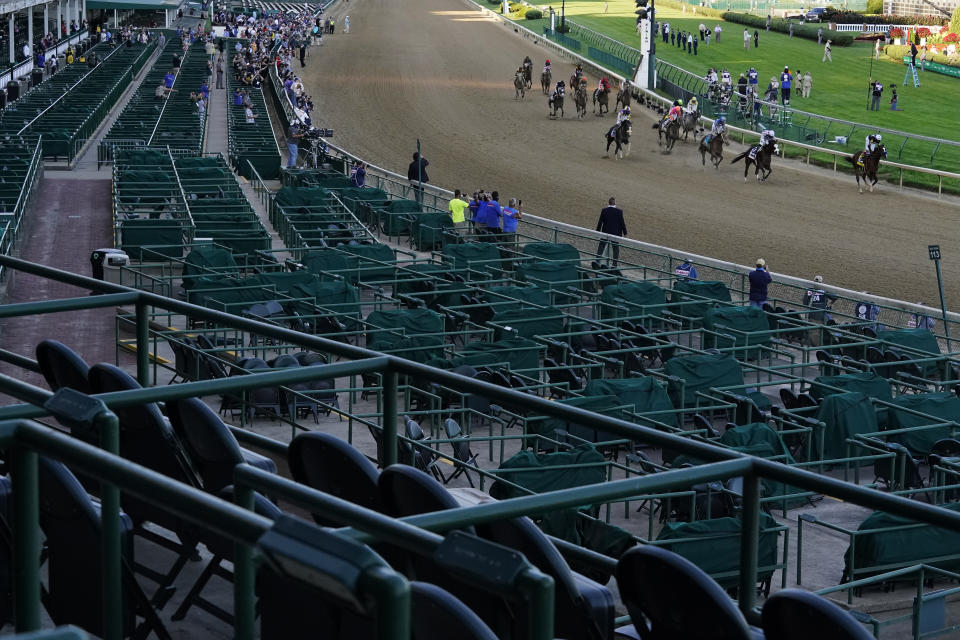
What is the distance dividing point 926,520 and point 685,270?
839 inches

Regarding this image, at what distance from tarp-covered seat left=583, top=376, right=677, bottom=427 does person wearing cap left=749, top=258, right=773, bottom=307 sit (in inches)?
298

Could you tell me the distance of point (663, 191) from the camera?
39406mm

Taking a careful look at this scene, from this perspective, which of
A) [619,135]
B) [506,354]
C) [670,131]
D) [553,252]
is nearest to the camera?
[506,354]

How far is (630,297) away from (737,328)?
2.22 meters

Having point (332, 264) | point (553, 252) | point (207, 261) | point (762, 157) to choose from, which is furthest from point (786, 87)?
point (207, 261)

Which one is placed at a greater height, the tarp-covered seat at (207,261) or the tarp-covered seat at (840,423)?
the tarp-covered seat at (207,261)

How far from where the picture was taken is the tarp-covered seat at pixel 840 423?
620 inches

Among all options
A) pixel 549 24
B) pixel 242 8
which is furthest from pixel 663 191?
pixel 242 8

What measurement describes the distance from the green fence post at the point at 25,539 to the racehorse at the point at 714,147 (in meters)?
40.2

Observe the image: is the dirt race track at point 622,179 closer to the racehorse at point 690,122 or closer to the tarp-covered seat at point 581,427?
the racehorse at point 690,122

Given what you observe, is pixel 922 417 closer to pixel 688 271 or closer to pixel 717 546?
pixel 717 546

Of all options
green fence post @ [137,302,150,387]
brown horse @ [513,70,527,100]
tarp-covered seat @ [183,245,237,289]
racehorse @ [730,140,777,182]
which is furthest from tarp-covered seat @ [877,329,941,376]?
brown horse @ [513,70,527,100]

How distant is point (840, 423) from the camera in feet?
51.8

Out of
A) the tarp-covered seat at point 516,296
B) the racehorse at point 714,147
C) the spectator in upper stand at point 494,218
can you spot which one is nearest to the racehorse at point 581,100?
the racehorse at point 714,147
